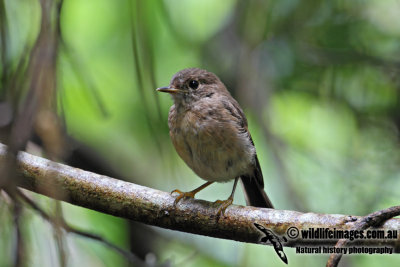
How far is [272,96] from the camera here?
5.55 metres

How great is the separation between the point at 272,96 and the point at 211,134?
1603mm

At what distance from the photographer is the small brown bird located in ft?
13.8

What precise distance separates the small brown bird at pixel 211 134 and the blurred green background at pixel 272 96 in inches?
14.9

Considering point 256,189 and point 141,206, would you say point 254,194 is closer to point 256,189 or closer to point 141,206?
point 256,189

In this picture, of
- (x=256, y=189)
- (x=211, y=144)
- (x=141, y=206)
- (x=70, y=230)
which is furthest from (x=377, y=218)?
(x=256, y=189)

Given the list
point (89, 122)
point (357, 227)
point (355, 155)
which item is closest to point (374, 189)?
point (355, 155)

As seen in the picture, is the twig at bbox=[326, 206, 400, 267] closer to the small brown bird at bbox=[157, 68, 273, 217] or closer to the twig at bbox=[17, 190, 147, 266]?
the twig at bbox=[17, 190, 147, 266]

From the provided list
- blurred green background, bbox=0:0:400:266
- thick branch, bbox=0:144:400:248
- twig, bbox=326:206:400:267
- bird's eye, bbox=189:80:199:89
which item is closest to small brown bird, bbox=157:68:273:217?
bird's eye, bbox=189:80:199:89

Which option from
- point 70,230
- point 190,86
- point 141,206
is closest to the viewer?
point 70,230

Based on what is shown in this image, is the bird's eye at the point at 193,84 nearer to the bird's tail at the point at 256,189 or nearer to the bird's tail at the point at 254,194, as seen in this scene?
the bird's tail at the point at 256,189

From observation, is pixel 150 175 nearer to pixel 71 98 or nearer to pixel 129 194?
pixel 71 98

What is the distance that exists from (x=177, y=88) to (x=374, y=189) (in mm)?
2258

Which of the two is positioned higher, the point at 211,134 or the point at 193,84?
the point at 193,84

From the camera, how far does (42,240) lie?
10.4 ft
